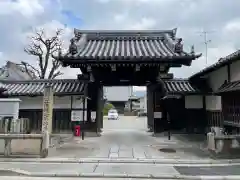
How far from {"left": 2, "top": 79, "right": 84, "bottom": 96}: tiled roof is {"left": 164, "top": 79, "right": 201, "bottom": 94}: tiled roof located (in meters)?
5.37

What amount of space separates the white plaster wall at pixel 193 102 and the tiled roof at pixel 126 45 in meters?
3.31

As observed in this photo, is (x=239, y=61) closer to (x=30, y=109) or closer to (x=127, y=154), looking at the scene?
(x=127, y=154)

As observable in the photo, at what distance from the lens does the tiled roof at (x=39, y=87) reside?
15873mm

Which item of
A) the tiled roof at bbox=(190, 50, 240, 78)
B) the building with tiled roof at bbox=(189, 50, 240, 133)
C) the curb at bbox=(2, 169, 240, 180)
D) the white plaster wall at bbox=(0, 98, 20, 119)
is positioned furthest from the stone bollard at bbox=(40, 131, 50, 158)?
the tiled roof at bbox=(190, 50, 240, 78)

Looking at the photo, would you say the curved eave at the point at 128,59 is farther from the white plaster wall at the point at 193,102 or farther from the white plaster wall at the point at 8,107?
the white plaster wall at the point at 193,102

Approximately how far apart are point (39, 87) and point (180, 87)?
9036 millimetres

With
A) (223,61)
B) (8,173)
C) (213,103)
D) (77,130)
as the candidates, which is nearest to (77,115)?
(77,130)

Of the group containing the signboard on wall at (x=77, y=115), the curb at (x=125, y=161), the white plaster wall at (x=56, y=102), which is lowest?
the curb at (x=125, y=161)

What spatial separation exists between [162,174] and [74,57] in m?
8.06

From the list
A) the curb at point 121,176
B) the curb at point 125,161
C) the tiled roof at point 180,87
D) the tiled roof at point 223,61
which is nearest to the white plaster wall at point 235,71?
the tiled roof at point 223,61

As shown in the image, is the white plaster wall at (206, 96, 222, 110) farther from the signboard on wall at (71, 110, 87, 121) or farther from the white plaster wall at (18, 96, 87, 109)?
the white plaster wall at (18, 96, 87, 109)

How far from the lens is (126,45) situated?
669 inches

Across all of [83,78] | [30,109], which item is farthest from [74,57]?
[30,109]

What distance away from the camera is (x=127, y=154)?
34.4 feet
